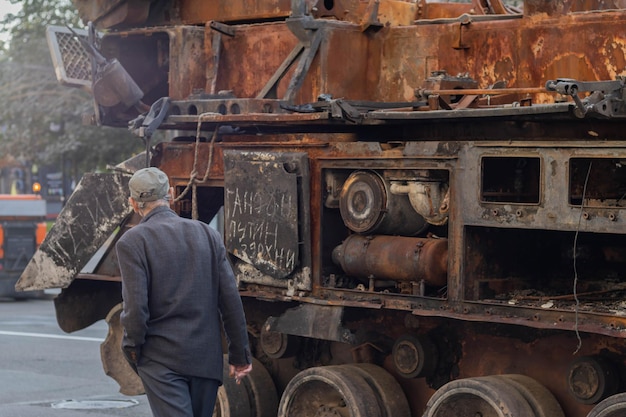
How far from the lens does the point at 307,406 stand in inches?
357

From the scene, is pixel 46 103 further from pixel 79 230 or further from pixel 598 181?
pixel 598 181

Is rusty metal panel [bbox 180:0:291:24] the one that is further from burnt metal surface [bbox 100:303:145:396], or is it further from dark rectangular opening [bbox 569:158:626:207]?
dark rectangular opening [bbox 569:158:626:207]

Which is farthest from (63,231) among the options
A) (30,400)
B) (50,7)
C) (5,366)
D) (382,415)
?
(50,7)

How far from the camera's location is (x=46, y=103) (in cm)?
3006

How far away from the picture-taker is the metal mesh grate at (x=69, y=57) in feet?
37.2

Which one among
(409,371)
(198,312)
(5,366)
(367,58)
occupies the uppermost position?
(367,58)

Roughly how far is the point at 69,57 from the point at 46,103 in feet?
62.1

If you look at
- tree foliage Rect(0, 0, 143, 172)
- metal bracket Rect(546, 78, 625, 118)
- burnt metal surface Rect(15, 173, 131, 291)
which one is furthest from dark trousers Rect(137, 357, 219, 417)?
tree foliage Rect(0, 0, 143, 172)

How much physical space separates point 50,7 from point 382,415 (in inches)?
854

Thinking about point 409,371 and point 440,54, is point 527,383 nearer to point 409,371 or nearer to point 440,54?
point 409,371

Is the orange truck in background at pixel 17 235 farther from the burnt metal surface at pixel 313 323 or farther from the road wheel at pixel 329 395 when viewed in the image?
the road wheel at pixel 329 395

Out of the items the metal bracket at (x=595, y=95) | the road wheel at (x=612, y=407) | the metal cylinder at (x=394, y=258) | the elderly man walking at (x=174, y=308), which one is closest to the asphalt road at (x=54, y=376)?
the metal cylinder at (x=394, y=258)

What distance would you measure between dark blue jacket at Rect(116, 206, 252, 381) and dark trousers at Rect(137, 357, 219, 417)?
0.15ft

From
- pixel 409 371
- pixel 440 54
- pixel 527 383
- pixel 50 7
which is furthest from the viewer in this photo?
pixel 50 7
